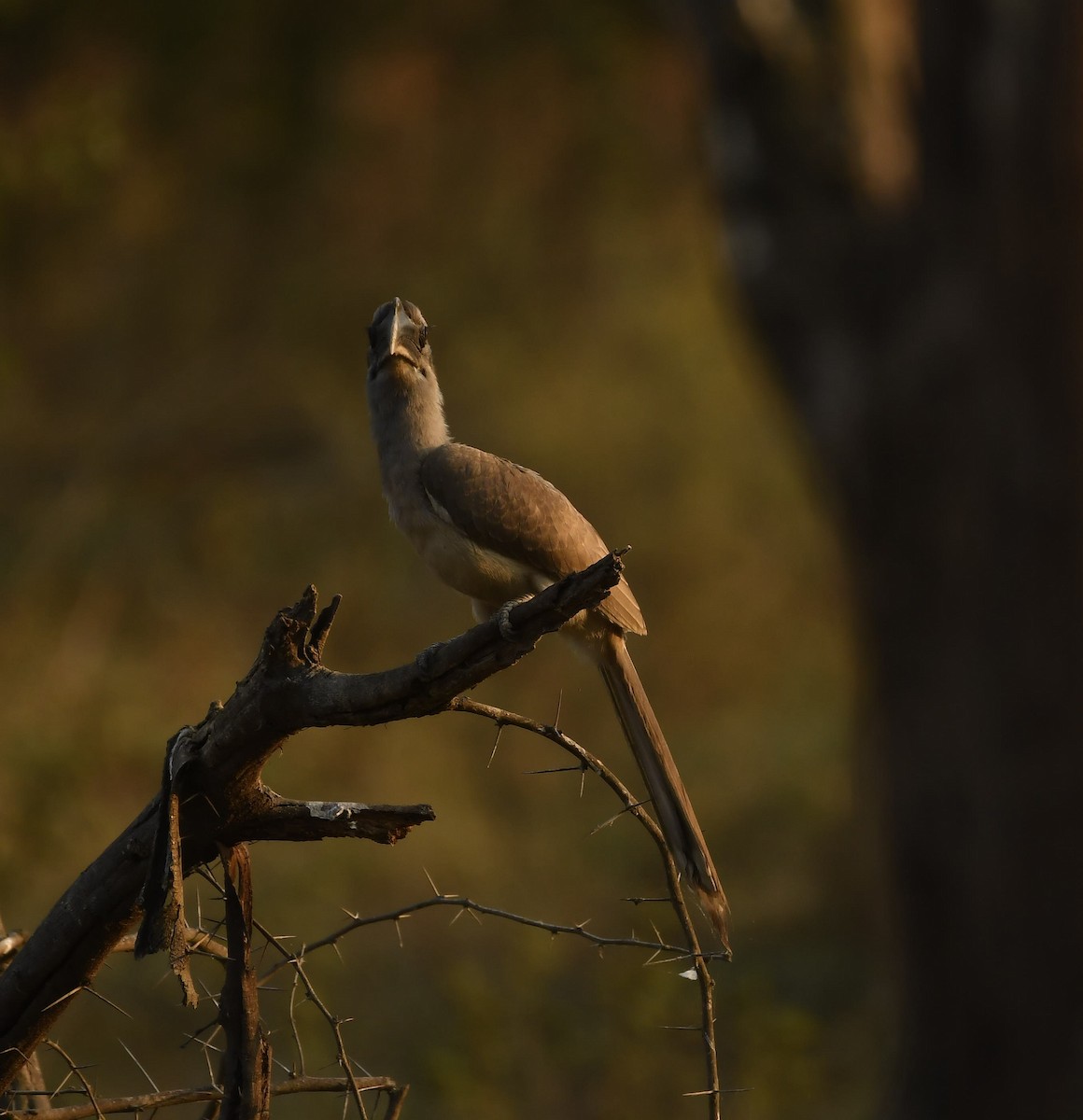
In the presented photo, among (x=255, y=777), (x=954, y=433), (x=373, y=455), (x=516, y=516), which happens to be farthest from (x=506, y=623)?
(x=373, y=455)

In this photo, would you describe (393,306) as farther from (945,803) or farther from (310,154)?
(310,154)

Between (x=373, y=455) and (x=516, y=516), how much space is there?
776 centimetres

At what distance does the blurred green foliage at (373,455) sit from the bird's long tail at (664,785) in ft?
17.8

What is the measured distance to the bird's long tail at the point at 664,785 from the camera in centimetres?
332

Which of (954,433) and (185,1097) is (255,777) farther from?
(954,433)

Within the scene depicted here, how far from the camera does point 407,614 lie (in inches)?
426

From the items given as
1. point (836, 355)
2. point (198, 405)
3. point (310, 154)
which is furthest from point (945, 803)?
point (310, 154)

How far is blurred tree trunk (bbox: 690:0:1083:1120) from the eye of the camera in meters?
6.22

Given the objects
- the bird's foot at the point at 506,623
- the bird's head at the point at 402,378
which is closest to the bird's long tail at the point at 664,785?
the bird's head at the point at 402,378

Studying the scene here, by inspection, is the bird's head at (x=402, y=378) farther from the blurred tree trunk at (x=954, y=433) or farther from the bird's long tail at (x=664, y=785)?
the blurred tree trunk at (x=954, y=433)

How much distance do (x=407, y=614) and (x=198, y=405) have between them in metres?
2.27

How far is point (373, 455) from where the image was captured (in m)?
11.1

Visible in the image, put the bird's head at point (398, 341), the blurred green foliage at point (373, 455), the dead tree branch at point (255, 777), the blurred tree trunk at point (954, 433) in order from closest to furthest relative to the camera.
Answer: the dead tree branch at point (255, 777) → the bird's head at point (398, 341) → the blurred tree trunk at point (954, 433) → the blurred green foliage at point (373, 455)

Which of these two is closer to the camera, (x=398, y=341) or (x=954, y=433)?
(x=398, y=341)
